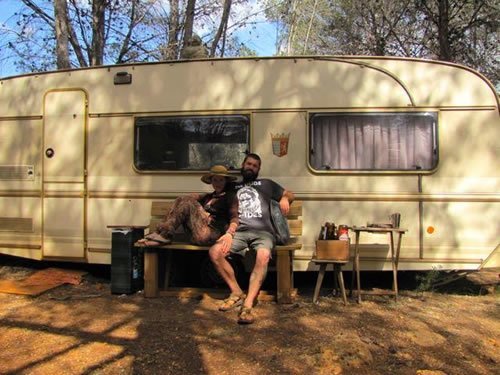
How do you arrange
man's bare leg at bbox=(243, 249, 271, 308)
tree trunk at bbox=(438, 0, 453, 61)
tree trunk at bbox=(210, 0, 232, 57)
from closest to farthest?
man's bare leg at bbox=(243, 249, 271, 308)
tree trunk at bbox=(438, 0, 453, 61)
tree trunk at bbox=(210, 0, 232, 57)

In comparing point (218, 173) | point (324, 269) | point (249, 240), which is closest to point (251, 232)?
point (249, 240)

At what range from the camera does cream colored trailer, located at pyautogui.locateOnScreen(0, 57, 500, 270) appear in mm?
5641

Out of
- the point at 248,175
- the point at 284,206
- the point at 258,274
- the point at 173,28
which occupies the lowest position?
the point at 258,274

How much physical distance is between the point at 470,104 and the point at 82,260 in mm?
4862

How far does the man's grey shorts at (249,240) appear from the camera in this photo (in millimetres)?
5215

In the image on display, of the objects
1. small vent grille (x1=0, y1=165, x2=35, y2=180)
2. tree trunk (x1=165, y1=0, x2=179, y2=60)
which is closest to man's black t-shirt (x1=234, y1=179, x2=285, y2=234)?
small vent grille (x1=0, y1=165, x2=35, y2=180)

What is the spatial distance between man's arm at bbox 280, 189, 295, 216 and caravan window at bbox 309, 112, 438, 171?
48cm

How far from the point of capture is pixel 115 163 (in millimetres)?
6152

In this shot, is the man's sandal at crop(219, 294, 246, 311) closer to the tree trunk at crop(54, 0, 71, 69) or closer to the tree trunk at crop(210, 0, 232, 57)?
the tree trunk at crop(54, 0, 71, 69)

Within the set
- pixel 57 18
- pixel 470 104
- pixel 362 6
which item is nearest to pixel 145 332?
pixel 470 104

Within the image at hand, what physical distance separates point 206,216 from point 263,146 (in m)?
1.07

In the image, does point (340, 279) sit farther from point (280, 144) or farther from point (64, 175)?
point (64, 175)

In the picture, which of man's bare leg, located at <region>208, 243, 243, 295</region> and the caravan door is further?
the caravan door

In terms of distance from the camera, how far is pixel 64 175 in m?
6.28
